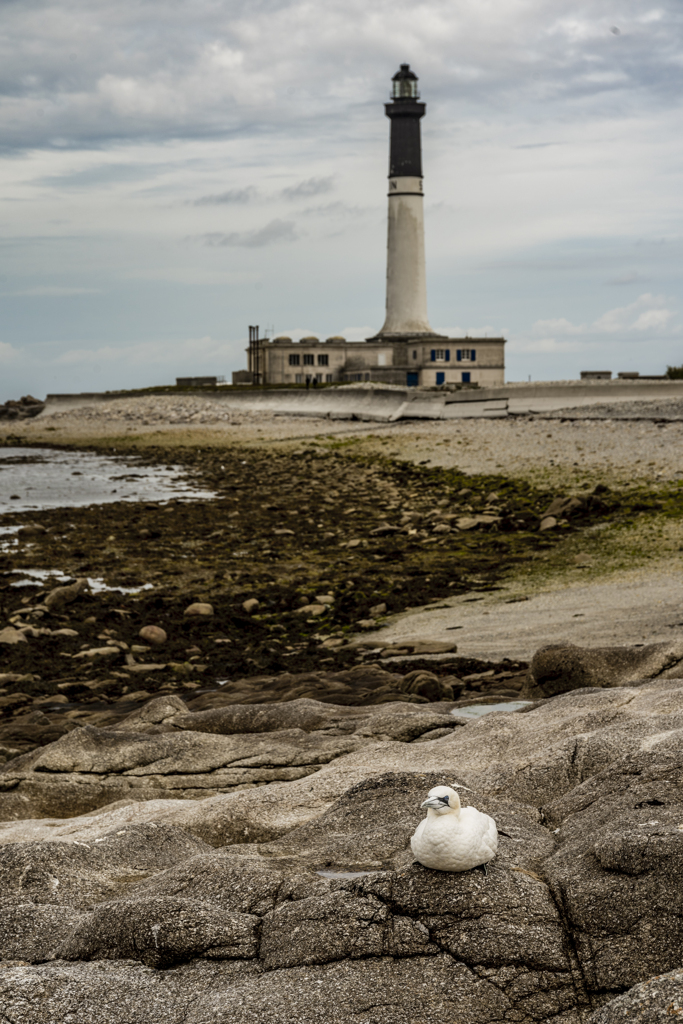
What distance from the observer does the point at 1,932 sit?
14.7 feet

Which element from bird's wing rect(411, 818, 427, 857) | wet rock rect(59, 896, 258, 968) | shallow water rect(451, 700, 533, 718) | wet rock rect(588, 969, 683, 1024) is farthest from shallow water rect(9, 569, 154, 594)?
wet rock rect(588, 969, 683, 1024)

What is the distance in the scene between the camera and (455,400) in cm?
4422

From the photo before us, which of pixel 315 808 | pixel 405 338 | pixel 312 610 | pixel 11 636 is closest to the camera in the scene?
pixel 315 808

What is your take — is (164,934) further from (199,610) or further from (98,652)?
(199,610)

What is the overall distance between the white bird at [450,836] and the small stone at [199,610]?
10.5 metres

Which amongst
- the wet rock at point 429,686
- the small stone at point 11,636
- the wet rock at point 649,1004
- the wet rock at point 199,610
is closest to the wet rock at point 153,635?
the wet rock at point 199,610

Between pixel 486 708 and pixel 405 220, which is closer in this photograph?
pixel 486 708

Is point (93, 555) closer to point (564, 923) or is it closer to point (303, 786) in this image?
point (303, 786)

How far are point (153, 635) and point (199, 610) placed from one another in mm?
1203

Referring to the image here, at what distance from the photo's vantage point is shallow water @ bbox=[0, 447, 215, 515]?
26656 mm

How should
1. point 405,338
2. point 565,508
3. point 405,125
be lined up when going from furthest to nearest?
point 405,338
point 405,125
point 565,508

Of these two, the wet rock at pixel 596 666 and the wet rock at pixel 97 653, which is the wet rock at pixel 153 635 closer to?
the wet rock at pixel 97 653

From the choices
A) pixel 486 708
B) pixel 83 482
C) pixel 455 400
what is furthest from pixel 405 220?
pixel 486 708

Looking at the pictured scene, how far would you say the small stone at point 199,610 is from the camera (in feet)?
46.8
